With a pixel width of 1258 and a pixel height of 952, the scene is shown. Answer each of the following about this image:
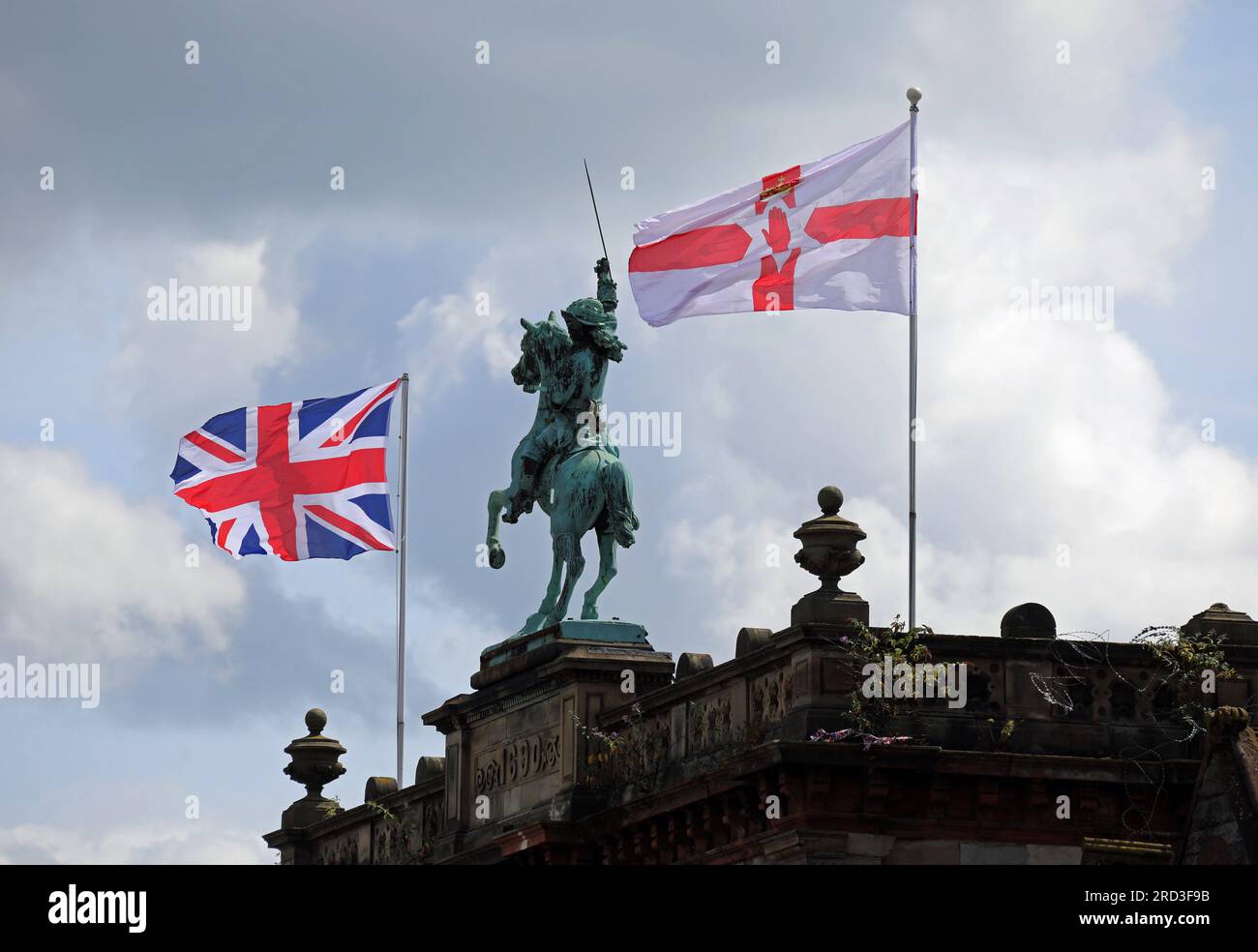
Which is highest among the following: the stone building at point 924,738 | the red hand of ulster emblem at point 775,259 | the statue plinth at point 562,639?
the red hand of ulster emblem at point 775,259

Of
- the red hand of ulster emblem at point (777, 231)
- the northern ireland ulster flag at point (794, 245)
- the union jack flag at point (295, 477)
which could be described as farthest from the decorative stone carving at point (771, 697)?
the union jack flag at point (295, 477)

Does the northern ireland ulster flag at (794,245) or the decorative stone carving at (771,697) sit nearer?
the decorative stone carving at (771,697)

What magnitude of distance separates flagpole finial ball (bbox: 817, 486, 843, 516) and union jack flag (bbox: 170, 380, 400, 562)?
15.6 m

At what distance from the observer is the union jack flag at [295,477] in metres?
60.2

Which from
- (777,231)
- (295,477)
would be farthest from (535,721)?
(295,477)

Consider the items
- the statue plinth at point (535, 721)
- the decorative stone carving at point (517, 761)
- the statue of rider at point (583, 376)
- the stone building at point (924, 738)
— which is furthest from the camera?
the statue of rider at point (583, 376)

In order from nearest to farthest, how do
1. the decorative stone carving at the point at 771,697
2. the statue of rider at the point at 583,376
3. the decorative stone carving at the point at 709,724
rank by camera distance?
the decorative stone carving at the point at 771,697
the decorative stone carving at the point at 709,724
the statue of rider at the point at 583,376

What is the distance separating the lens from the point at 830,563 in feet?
148

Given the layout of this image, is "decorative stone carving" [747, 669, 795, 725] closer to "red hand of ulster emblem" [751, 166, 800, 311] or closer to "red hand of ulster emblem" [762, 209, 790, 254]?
"red hand of ulster emblem" [751, 166, 800, 311]

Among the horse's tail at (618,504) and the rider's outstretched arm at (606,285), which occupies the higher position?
the rider's outstretched arm at (606,285)

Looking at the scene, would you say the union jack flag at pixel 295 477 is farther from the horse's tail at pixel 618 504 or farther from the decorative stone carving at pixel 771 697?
the decorative stone carving at pixel 771 697
